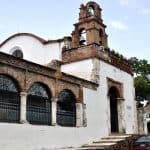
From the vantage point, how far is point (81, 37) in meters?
23.4

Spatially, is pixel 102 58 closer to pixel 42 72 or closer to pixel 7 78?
pixel 42 72

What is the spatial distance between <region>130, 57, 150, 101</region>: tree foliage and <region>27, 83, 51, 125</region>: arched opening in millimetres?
19584

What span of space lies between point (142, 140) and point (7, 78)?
6.91 meters

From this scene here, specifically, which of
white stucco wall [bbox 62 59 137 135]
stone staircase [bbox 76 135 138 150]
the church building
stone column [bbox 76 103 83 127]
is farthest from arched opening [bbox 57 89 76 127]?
stone staircase [bbox 76 135 138 150]

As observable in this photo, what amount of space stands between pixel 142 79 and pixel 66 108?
18.8 metres

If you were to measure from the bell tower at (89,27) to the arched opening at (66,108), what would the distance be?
4813 mm

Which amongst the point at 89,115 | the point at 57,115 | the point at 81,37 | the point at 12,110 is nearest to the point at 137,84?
the point at 81,37

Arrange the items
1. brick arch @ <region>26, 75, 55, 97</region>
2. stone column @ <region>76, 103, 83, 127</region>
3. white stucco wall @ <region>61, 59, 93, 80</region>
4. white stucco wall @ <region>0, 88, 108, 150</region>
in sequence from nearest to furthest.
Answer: white stucco wall @ <region>0, 88, 108, 150</region>
brick arch @ <region>26, 75, 55, 97</region>
stone column @ <region>76, 103, 83, 127</region>
white stucco wall @ <region>61, 59, 93, 80</region>

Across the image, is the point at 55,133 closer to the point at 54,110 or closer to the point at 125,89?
the point at 54,110

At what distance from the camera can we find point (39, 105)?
53.9 ft

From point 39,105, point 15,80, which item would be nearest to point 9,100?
point 15,80

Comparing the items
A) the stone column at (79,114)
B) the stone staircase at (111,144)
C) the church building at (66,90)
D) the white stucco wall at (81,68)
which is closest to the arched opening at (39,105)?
the church building at (66,90)

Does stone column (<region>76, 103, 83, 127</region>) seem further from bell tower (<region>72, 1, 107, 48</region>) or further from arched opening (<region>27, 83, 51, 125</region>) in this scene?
bell tower (<region>72, 1, 107, 48</region>)

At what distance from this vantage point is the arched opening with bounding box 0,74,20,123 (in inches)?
567
